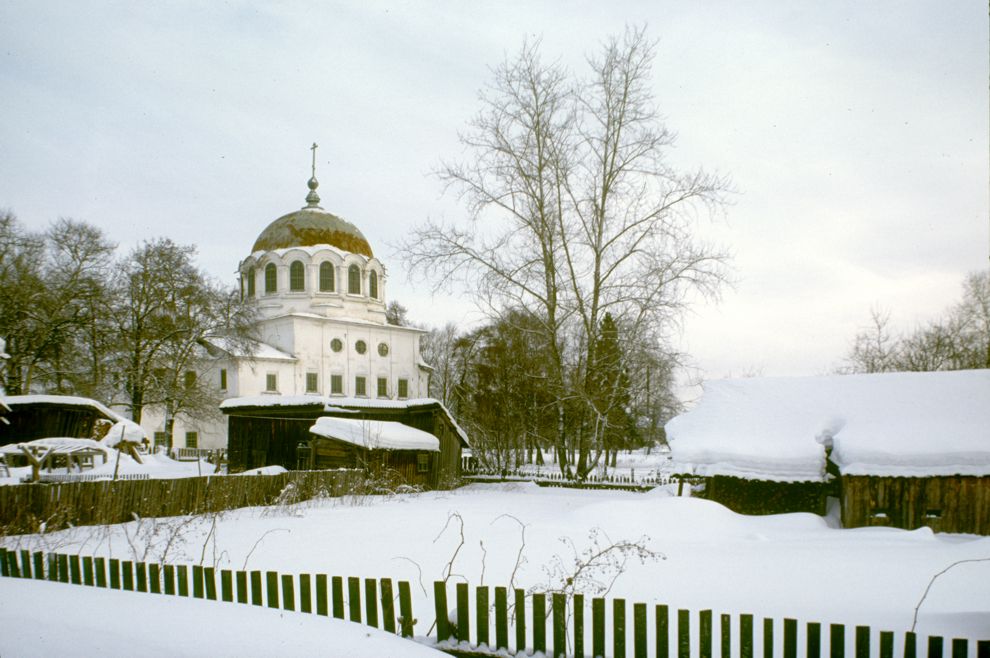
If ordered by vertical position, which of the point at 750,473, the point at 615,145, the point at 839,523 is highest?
the point at 615,145

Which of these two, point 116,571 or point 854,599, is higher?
point 116,571

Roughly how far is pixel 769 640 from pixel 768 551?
701 centimetres

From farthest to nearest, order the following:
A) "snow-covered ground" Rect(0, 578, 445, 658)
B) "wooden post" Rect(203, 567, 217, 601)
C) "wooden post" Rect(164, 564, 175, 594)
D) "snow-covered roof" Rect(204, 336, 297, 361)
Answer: "snow-covered roof" Rect(204, 336, 297, 361), "wooden post" Rect(164, 564, 175, 594), "wooden post" Rect(203, 567, 217, 601), "snow-covered ground" Rect(0, 578, 445, 658)

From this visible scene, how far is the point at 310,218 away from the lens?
5528cm

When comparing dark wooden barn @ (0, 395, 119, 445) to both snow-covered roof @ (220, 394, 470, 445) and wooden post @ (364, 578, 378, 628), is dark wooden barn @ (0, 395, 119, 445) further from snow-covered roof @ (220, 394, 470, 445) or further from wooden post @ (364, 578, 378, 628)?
wooden post @ (364, 578, 378, 628)

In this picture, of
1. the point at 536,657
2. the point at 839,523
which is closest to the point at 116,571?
the point at 536,657

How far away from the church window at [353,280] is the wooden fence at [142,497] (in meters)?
37.4

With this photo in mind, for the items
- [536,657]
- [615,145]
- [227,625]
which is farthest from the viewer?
[615,145]

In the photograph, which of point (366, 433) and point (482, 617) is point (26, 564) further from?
point (366, 433)

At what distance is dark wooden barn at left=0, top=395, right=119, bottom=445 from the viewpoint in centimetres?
2817

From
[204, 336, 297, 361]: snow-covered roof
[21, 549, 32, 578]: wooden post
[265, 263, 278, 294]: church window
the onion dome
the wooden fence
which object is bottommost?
the wooden fence

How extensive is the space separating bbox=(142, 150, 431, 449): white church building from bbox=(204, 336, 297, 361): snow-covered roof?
0.15 metres

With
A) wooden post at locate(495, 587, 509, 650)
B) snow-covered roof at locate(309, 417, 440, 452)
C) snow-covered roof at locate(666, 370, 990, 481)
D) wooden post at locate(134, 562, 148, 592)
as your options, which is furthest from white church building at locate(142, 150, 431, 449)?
wooden post at locate(495, 587, 509, 650)

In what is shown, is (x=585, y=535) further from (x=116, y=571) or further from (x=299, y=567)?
(x=116, y=571)
